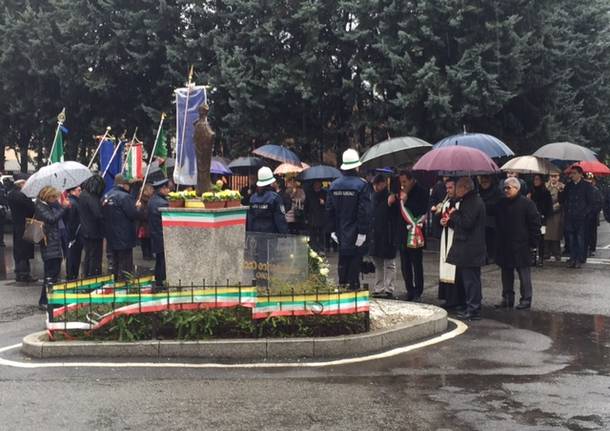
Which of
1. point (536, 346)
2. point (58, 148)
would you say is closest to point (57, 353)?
point (536, 346)

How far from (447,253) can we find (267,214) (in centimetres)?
259

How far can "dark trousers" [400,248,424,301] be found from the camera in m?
10.8

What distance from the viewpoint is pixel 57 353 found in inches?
307

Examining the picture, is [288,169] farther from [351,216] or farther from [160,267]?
[351,216]

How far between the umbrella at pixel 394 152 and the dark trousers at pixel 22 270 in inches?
251

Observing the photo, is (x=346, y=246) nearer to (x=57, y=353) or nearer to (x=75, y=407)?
(x=57, y=353)

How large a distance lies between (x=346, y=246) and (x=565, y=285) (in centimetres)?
437

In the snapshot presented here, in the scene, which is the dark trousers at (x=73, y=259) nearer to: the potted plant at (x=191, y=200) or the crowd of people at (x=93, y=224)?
the crowd of people at (x=93, y=224)

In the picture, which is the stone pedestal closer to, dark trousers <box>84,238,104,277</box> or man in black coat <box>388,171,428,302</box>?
man in black coat <box>388,171,428,302</box>

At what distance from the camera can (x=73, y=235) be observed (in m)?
12.4

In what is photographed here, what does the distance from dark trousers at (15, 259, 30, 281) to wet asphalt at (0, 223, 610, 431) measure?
493 centimetres

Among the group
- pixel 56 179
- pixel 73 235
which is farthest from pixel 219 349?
pixel 73 235

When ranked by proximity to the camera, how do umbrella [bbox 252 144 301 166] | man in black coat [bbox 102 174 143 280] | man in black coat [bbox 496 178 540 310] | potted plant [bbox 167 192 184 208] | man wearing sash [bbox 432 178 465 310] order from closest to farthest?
potted plant [bbox 167 192 184 208]
man wearing sash [bbox 432 178 465 310]
man in black coat [bbox 496 178 540 310]
man in black coat [bbox 102 174 143 280]
umbrella [bbox 252 144 301 166]

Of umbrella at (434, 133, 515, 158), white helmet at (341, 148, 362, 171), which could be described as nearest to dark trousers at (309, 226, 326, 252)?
umbrella at (434, 133, 515, 158)
